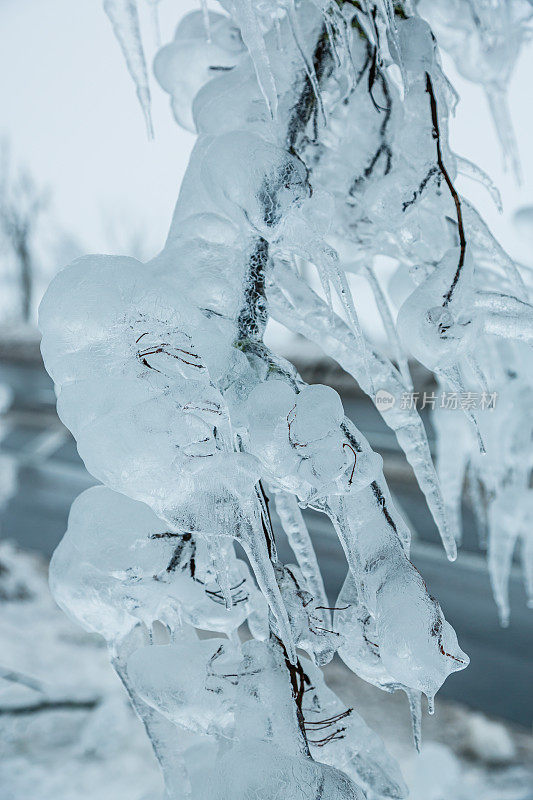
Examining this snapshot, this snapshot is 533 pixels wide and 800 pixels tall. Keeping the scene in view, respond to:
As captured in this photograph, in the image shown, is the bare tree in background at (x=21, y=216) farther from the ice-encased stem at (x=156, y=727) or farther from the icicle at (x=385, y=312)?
the ice-encased stem at (x=156, y=727)

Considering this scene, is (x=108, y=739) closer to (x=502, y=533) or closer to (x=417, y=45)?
(x=502, y=533)

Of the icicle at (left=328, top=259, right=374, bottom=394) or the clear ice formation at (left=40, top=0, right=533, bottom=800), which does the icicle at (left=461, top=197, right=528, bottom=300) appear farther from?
the icicle at (left=328, top=259, right=374, bottom=394)

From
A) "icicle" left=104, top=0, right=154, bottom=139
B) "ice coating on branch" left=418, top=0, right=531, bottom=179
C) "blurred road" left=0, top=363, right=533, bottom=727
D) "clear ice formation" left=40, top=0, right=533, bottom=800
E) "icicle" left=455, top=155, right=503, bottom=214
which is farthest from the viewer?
"blurred road" left=0, top=363, right=533, bottom=727

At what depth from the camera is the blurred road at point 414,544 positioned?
290 centimetres

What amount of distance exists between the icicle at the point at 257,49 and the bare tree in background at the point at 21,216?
9383 mm

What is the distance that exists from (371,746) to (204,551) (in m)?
0.34

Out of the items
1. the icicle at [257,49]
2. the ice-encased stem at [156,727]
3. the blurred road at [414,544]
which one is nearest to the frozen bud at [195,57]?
the icicle at [257,49]

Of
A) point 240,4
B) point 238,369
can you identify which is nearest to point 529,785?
point 238,369

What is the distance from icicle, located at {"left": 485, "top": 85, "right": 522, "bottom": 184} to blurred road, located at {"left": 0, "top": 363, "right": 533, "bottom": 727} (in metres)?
2.06

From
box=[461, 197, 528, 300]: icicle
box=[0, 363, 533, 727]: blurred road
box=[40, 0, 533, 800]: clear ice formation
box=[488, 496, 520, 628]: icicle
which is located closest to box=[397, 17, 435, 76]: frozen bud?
box=[40, 0, 533, 800]: clear ice formation

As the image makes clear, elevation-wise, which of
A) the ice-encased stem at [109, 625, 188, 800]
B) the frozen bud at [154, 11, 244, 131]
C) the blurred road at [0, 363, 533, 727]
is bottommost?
the blurred road at [0, 363, 533, 727]

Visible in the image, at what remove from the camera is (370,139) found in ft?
→ 3.56

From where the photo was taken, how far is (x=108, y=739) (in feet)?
8.44

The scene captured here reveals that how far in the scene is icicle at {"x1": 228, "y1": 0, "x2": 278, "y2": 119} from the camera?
2.96ft
